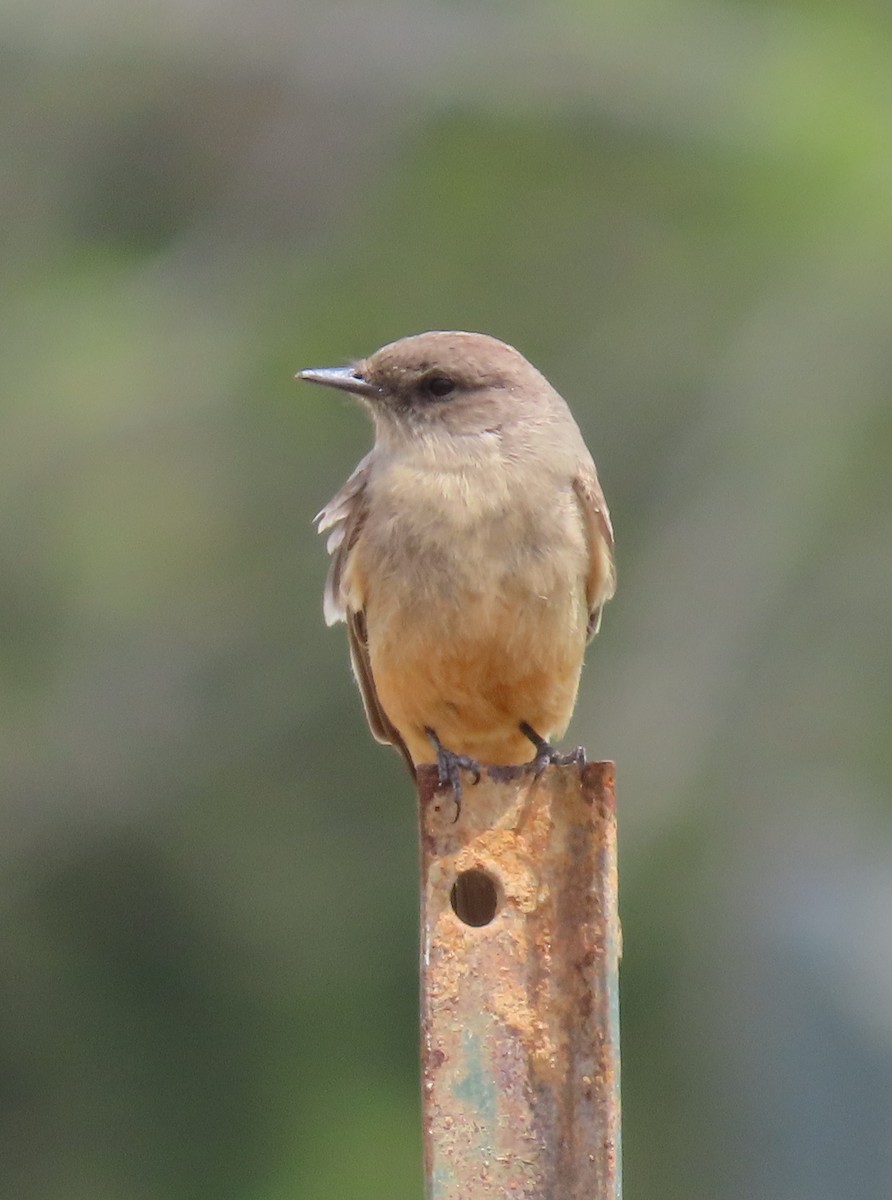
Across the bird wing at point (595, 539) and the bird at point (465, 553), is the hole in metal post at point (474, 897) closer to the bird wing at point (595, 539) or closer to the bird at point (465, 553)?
the bird at point (465, 553)

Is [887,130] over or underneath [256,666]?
over

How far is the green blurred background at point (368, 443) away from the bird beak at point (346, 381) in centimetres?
207

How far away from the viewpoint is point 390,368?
5.07 metres

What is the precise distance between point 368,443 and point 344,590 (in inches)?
112

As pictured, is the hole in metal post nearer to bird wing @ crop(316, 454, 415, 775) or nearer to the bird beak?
bird wing @ crop(316, 454, 415, 775)

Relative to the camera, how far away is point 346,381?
5035 millimetres

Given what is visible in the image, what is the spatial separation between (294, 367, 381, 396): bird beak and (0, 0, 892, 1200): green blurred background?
207 centimetres

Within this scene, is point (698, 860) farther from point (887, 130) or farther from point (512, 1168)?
point (512, 1168)

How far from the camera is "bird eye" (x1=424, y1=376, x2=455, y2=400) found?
5082 millimetres

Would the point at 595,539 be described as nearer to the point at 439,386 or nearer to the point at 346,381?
the point at 439,386

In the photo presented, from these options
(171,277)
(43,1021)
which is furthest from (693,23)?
(43,1021)


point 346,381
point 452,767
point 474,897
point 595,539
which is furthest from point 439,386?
point 474,897

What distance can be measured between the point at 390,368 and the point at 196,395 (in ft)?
9.42

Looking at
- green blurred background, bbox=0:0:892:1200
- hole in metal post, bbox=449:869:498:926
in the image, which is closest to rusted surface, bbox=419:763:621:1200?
hole in metal post, bbox=449:869:498:926
